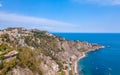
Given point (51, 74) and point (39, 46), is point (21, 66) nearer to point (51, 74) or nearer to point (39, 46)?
point (51, 74)

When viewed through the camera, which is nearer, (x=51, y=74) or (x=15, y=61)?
(x=15, y=61)

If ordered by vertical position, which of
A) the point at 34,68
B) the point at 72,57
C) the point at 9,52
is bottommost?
the point at 72,57

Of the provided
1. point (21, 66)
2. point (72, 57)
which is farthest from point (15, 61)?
point (72, 57)

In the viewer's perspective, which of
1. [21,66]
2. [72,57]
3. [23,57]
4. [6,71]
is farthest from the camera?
[72,57]

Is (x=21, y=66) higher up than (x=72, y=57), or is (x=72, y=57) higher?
(x=21, y=66)

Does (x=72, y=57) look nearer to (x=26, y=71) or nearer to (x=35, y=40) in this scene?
(x=35, y=40)

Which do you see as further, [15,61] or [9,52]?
[9,52]

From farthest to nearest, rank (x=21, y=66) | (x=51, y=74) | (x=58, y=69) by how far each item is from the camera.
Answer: (x=58, y=69) → (x=51, y=74) → (x=21, y=66)

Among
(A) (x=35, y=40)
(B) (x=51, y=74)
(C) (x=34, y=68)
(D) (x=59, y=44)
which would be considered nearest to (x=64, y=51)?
(D) (x=59, y=44)

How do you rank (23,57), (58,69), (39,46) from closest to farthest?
(23,57)
(58,69)
(39,46)
